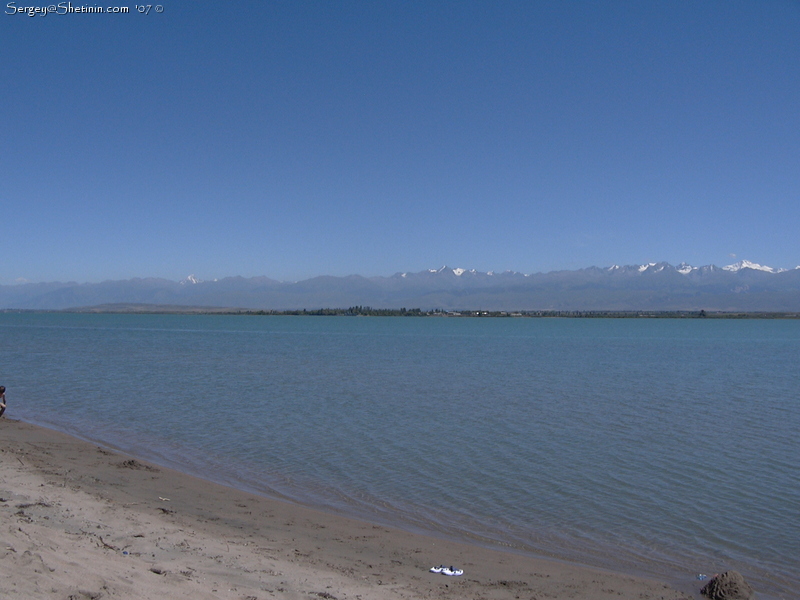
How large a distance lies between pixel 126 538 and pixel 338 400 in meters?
15.8

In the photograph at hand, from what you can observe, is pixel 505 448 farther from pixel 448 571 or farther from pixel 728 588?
pixel 728 588

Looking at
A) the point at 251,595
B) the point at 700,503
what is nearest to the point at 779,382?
the point at 700,503

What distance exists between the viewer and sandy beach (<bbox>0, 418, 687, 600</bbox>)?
252 inches

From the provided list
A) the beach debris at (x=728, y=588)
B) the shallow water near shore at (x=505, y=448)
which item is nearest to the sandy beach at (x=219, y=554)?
the beach debris at (x=728, y=588)

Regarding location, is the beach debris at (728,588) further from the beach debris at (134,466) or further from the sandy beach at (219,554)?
the beach debris at (134,466)

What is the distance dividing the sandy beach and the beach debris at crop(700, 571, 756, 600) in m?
0.49

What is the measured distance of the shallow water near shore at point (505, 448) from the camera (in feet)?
34.0

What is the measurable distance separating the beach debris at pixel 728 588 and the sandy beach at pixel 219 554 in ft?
1.60

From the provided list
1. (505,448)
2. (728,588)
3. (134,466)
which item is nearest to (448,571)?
(728,588)

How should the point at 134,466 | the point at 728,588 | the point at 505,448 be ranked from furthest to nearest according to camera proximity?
the point at 505,448 < the point at 134,466 < the point at 728,588

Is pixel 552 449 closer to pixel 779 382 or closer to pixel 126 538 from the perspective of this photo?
pixel 126 538

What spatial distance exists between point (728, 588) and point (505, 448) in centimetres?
821

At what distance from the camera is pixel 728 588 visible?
789 centimetres

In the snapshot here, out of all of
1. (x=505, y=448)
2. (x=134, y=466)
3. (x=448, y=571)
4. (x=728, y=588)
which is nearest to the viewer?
(x=728, y=588)
